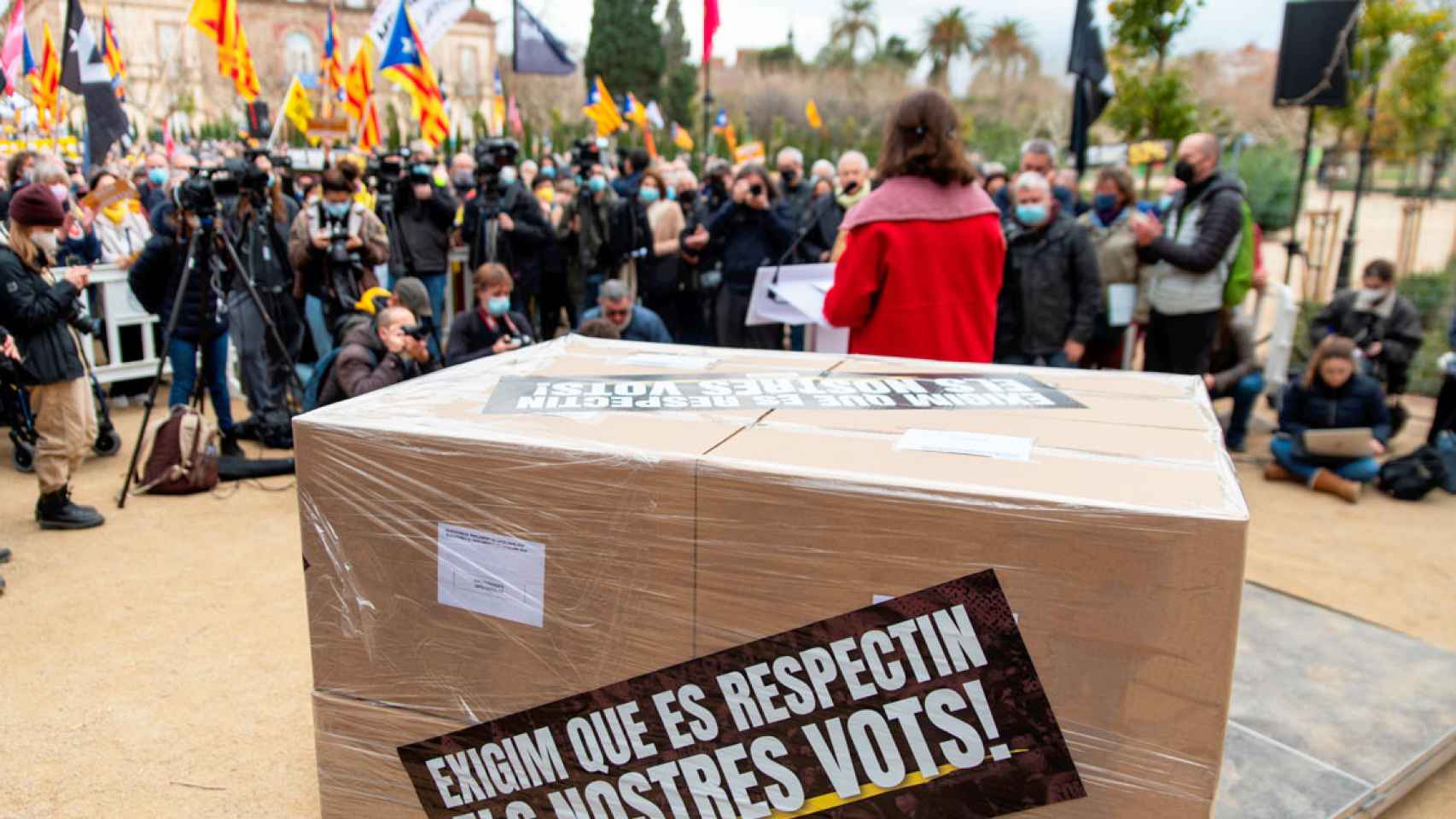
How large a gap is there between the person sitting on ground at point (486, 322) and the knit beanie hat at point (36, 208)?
74.6 inches

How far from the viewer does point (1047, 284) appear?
5.45 metres

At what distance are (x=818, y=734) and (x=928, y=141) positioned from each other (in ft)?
7.24

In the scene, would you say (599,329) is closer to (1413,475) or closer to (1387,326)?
(1413,475)

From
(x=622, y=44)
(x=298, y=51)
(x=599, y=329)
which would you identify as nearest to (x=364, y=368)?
(x=599, y=329)

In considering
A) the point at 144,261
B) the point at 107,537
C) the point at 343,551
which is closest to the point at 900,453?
the point at 343,551

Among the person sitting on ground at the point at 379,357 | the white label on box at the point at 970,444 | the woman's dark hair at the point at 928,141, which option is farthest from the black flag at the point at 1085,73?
the white label on box at the point at 970,444

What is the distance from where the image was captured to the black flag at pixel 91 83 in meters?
8.12

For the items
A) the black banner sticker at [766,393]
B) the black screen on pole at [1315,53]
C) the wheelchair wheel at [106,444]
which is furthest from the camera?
the black screen on pole at [1315,53]

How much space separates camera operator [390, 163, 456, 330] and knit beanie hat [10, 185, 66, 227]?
3096 mm

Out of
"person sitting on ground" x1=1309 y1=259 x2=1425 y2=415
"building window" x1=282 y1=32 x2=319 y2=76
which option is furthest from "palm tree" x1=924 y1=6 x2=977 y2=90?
"person sitting on ground" x1=1309 y1=259 x2=1425 y2=415

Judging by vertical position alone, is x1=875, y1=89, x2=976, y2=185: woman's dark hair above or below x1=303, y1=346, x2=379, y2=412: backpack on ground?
above

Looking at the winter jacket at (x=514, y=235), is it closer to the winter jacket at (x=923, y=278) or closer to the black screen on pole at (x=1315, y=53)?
the winter jacket at (x=923, y=278)

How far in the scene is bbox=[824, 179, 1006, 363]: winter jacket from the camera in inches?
127

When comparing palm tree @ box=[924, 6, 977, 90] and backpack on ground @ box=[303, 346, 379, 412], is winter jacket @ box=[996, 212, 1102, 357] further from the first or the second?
palm tree @ box=[924, 6, 977, 90]
